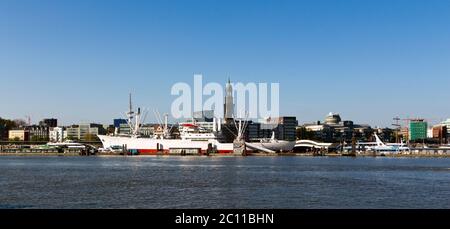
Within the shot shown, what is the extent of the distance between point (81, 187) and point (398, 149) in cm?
13243

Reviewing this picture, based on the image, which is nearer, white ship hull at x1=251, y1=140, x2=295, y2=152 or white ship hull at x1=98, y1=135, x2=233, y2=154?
white ship hull at x1=98, y1=135, x2=233, y2=154

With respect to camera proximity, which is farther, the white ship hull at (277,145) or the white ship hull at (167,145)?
the white ship hull at (277,145)

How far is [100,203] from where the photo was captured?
29406 millimetres

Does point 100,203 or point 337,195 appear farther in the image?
point 337,195

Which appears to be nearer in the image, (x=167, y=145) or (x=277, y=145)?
(x=167, y=145)

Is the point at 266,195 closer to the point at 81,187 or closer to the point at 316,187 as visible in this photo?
the point at 316,187

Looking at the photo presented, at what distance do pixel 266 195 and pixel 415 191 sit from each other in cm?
1039
